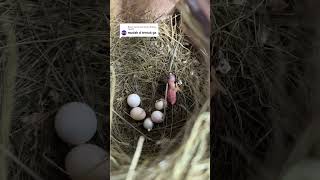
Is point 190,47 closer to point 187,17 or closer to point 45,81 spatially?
point 187,17

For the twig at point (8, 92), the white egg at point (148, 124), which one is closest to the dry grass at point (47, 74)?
the twig at point (8, 92)

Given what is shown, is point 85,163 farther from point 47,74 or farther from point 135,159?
point 47,74

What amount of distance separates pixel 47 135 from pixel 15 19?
364mm

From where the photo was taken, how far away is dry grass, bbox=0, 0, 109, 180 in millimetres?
1373

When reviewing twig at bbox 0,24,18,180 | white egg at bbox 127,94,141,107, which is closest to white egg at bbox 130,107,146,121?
white egg at bbox 127,94,141,107

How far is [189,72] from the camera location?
55.8 inches

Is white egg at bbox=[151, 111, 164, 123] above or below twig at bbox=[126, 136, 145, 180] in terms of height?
above

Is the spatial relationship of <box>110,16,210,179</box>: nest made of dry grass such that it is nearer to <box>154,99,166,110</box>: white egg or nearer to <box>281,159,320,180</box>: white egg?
<box>154,99,166,110</box>: white egg

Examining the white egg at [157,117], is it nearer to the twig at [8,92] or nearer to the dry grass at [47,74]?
the dry grass at [47,74]

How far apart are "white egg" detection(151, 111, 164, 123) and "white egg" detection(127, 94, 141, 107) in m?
0.06

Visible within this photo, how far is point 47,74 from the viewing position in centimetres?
138

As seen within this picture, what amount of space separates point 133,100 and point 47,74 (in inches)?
10.7

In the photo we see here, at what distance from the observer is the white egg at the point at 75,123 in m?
1.37

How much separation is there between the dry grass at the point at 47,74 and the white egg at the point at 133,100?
0.07 m
